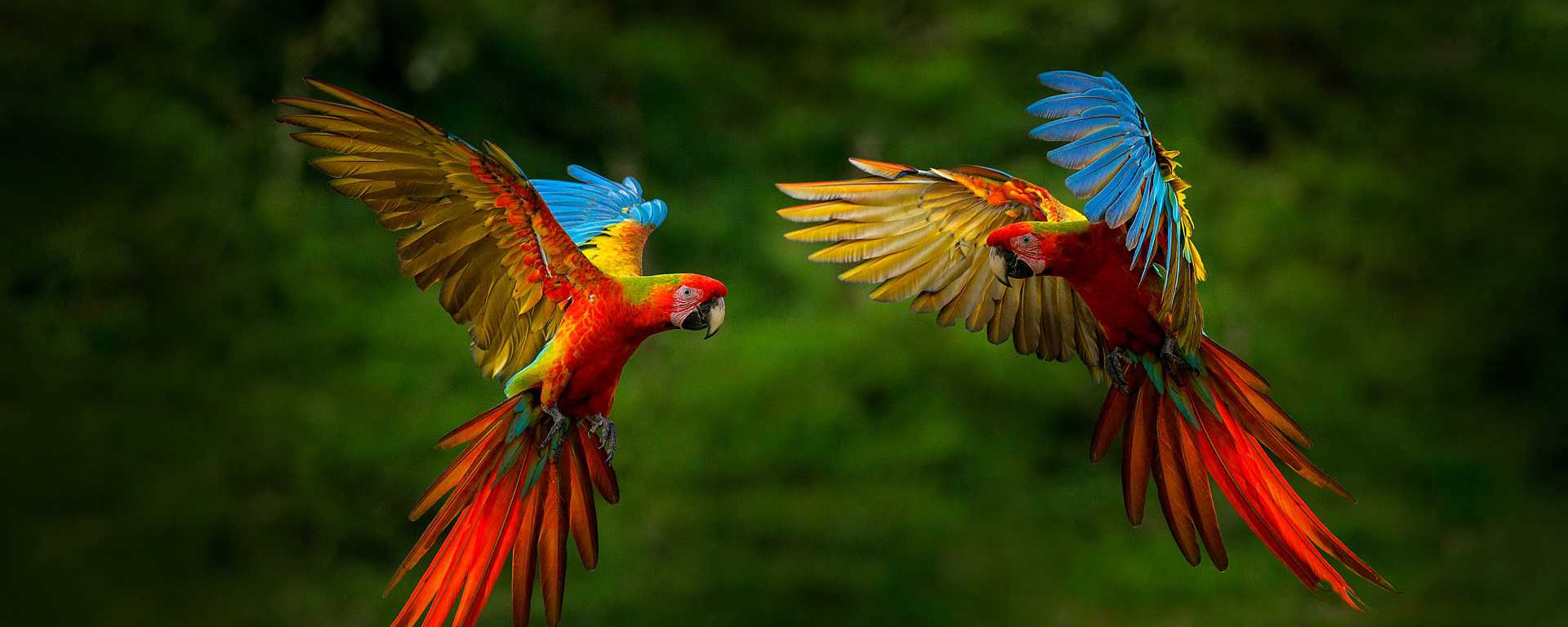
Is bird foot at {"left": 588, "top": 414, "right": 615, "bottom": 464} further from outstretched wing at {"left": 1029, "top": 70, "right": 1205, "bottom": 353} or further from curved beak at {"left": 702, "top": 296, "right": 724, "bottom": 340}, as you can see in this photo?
outstretched wing at {"left": 1029, "top": 70, "right": 1205, "bottom": 353}

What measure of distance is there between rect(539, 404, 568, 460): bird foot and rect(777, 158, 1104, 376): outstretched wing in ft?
1.21

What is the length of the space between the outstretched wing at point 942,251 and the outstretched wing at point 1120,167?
213 mm

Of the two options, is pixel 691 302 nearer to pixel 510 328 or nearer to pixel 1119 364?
pixel 510 328

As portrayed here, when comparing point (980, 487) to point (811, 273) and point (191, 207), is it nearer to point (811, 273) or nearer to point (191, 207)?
point (811, 273)

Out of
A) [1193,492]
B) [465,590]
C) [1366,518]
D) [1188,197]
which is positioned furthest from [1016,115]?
[465,590]

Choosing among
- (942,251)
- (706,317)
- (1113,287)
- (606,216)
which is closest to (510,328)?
(706,317)

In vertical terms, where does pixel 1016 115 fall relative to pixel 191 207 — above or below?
above

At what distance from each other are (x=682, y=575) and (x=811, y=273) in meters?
1.00

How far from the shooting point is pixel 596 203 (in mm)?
1952

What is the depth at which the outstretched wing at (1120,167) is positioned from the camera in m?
1.41

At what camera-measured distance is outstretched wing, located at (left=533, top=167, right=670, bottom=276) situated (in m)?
1.80

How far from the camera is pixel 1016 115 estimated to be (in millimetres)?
4449

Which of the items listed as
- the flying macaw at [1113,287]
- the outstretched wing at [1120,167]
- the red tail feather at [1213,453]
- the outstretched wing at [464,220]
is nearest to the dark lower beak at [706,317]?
the outstretched wing at [464,220]

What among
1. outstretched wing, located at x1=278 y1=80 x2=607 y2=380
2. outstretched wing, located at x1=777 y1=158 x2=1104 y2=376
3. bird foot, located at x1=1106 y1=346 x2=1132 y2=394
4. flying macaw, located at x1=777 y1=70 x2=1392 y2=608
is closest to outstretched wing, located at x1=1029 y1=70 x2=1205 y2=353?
flying macaw, located at x1=777 y1=70 x2=1392 y2=608
